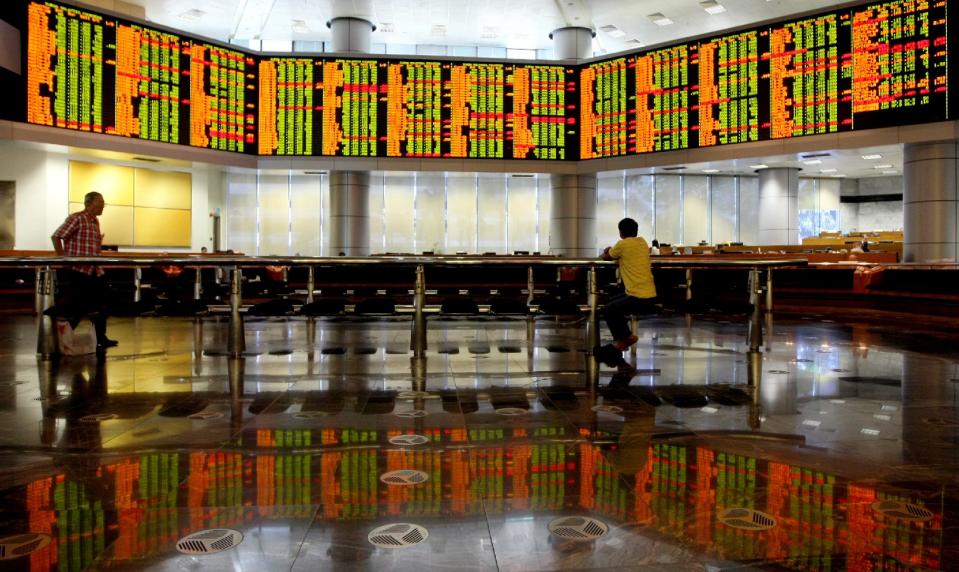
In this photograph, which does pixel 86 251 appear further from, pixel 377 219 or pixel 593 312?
pixel 377 219

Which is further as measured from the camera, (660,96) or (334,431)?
(660,96)

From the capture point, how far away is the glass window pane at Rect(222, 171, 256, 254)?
17109 mm

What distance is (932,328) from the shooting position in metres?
8.66

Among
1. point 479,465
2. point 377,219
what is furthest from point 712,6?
point 479,465

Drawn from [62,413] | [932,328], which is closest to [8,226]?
[62,413]

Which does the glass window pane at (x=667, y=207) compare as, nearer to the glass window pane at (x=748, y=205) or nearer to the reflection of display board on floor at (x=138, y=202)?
the glass window pane at (x=748, y=205)

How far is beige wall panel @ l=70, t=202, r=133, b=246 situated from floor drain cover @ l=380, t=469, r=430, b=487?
13.6 meters

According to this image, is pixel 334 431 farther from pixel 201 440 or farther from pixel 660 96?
pixel 660 96

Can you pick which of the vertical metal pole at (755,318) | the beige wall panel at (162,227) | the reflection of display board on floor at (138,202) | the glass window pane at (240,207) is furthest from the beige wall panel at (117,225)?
the vertical metal pole at (755,318)

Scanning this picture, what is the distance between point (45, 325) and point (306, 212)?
1166 cm

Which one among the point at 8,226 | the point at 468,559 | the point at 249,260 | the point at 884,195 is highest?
the point at 884,195

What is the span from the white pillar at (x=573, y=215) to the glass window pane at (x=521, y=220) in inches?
113

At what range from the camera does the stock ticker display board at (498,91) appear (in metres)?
10.8

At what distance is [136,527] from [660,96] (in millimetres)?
12185
